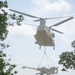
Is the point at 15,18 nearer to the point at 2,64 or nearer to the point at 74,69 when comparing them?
the point at 2,64

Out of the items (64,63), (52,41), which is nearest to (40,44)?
Result: (52,41)

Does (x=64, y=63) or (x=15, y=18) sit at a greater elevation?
(x=15, y=18)

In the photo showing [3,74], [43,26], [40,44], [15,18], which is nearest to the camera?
[3,74]

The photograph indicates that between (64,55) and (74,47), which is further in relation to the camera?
(74,47)

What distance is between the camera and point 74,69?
202 ft

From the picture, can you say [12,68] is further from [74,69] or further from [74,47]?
[74,47]

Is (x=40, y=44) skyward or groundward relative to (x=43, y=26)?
groundward

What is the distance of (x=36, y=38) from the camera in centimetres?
6253

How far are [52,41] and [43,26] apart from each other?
6969 millimetres

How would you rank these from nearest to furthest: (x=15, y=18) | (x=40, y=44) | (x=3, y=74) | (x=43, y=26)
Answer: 1. (x=3, y=74)
2. (x=15, y=18)
3. (x=43, y=26)
4. (x=40, y=44)

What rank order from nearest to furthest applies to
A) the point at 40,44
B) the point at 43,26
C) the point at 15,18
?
the point at 15,18, the point at 43,26, the point at 40,44

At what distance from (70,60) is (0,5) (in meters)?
40.3

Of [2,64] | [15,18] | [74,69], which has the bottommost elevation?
[74,69]

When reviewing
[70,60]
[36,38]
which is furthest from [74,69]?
[36,38]
